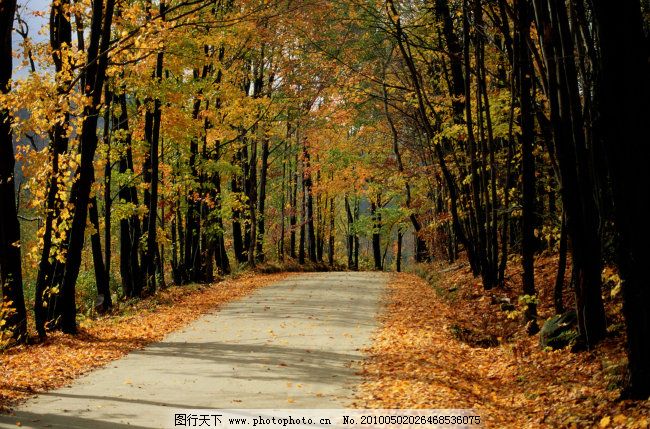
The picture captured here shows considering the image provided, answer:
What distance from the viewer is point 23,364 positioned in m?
10.1

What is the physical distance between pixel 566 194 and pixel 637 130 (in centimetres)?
275

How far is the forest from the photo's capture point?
21.5 feet

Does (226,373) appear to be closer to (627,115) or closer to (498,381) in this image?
(498,381)

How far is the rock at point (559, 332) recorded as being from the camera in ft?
30.5

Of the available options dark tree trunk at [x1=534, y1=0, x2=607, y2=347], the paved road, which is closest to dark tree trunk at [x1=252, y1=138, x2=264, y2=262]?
the paved road

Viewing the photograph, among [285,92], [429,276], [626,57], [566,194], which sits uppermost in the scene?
[285,92]

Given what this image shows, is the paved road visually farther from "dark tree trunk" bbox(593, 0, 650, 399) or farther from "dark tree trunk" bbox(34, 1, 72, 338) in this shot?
"dark tree trunk" bbox(593, 0, 650, 399)

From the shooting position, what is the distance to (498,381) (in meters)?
9.02

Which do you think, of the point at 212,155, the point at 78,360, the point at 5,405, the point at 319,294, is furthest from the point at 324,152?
the point at 5,405

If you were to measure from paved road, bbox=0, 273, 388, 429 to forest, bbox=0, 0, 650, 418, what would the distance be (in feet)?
8.98

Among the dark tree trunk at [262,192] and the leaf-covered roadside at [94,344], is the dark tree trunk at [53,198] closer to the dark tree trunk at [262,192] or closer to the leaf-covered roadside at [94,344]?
the leaf-covered roadside at [94,344]

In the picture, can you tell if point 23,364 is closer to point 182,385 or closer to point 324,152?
point 182,385

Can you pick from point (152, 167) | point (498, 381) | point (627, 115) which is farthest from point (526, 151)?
point (152, 167)

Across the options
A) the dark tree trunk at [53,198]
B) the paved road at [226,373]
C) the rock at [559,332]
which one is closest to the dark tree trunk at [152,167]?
the dark tree trunk at [53,198]
